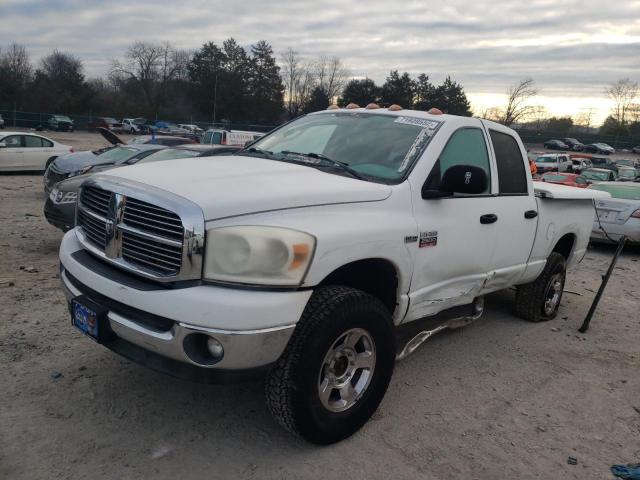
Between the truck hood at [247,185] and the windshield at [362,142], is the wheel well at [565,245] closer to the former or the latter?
the windshield at [362,142]

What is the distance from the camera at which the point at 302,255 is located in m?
2.70

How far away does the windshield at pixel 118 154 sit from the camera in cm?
1111

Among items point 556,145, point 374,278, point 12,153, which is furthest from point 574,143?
point 374,278

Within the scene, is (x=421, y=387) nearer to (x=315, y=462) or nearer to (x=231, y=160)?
(x=315, y=462)

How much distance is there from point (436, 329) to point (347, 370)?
1.37 metres

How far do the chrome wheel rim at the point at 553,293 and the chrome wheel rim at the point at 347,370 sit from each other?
123 inches

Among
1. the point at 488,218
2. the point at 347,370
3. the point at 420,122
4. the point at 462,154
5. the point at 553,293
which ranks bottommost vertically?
the point at 553,293

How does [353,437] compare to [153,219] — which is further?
[353,437]

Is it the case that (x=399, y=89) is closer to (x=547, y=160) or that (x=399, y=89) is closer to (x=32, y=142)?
(x=547, y=160)

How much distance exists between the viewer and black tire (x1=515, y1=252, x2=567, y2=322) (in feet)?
18.0

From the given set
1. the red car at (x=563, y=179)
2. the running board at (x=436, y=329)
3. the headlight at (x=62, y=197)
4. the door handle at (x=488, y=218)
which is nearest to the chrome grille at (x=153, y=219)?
the running board at (x=436, y=329)

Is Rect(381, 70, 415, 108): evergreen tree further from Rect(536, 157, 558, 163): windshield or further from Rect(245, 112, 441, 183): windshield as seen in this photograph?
Rect(245, 112, 441, 183): windshield

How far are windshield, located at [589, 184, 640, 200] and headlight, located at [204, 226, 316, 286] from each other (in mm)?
10236

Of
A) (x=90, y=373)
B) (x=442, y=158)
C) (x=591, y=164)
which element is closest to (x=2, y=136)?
(x=90, y=373)
